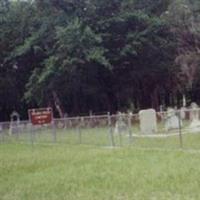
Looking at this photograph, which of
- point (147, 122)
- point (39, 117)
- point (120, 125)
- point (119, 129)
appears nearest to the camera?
point (39, 117)

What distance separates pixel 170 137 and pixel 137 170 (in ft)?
31.0

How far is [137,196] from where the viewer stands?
872cm

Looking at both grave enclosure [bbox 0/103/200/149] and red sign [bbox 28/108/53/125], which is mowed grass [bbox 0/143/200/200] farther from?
red sign [bbox 28/108/53/125]

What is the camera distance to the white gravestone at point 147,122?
77.5 feet

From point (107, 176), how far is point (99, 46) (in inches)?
1219

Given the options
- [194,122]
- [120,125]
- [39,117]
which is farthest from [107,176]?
[194,122]

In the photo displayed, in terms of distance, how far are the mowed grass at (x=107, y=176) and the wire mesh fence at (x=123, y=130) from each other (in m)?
3.95

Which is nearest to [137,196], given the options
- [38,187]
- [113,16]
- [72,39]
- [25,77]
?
[38,187]

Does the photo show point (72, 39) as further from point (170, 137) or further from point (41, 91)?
point (170, 137)

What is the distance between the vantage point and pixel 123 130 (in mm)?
23812

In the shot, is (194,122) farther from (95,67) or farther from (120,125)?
(95,67)

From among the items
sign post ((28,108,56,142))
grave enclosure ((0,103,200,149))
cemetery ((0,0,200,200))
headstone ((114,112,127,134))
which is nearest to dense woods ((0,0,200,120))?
cemetery ((0,0,200,200))

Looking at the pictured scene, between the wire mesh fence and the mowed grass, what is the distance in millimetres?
3949

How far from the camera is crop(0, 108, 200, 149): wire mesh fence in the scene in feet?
66.8
